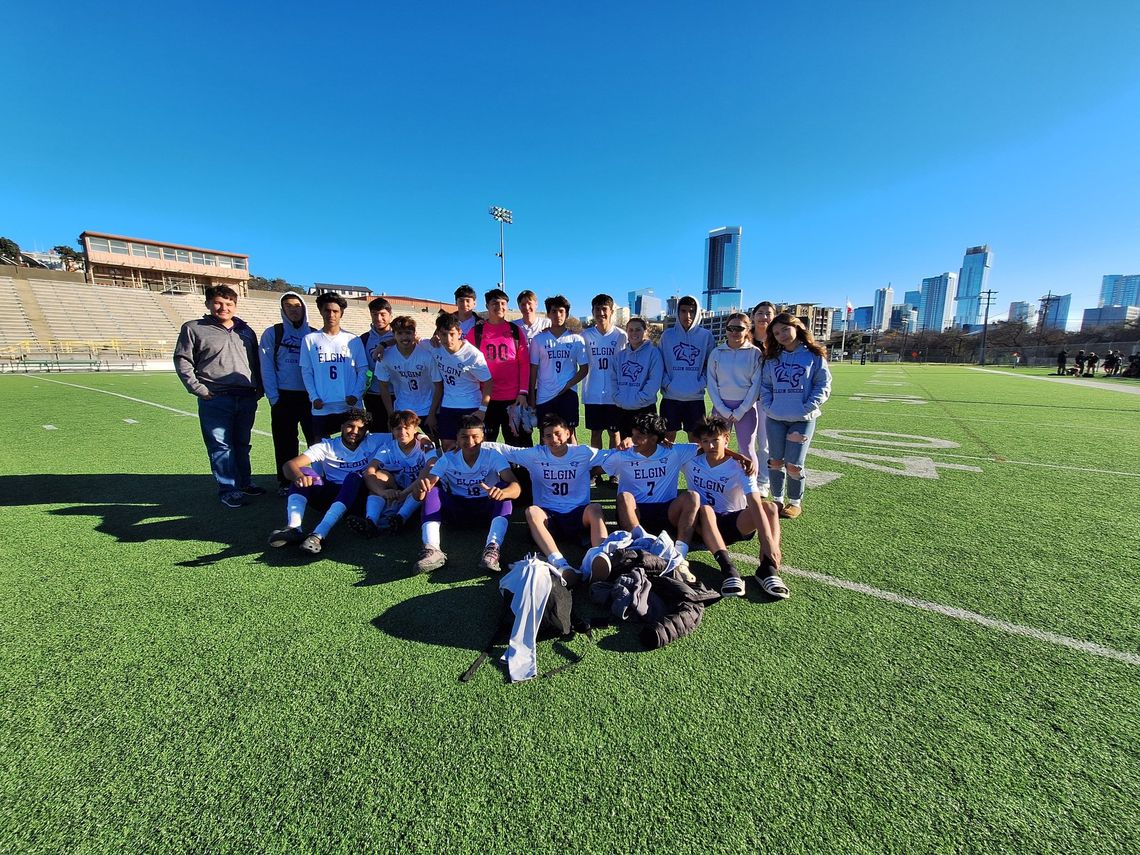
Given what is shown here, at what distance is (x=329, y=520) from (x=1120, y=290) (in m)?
231

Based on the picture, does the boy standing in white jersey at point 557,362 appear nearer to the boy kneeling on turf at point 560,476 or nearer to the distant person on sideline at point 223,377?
the boy kneeling on turf at point 560,476

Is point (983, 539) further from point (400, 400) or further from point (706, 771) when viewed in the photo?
point (400, 400)

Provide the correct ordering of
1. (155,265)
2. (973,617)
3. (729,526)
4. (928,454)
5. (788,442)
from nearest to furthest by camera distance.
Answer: (973,617)
(729,526)
(788,442)
(928,454)
(155,265)

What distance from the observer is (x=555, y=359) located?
503cm

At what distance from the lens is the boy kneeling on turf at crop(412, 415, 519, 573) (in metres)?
3.73

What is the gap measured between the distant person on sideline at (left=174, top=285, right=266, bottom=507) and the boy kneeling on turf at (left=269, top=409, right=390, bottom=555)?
1.20 m

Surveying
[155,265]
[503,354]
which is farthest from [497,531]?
[155,265]

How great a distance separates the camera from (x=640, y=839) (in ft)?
4.98

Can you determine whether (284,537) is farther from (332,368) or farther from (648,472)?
(648,472)

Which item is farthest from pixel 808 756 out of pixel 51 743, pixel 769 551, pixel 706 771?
pixel 51 743

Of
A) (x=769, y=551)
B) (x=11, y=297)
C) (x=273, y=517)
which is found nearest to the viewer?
(x=769, y=551)

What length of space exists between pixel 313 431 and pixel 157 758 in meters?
3.41

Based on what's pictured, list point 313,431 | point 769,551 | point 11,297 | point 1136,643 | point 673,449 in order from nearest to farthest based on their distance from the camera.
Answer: point 1136,643, point 769,551, point 673,449, point 313,431, point 11,297

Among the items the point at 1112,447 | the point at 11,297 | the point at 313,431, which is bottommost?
the point at 1112,447
